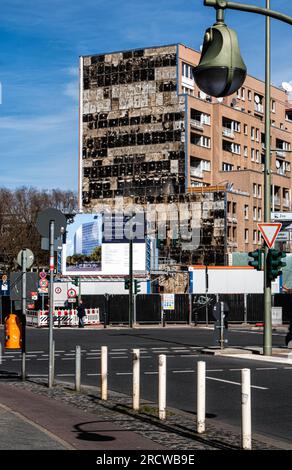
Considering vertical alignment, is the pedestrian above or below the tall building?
below

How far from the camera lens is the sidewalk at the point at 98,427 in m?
10.1

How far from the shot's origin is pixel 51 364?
55.2 feet

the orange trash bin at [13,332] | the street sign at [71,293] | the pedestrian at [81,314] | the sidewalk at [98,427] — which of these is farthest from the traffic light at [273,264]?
the street sign at [71,293]

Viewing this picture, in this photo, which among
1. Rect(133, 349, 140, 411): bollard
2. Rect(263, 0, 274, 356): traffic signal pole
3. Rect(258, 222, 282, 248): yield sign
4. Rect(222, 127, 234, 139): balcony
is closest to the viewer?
Rect(133, 349, 140, 411): bollard

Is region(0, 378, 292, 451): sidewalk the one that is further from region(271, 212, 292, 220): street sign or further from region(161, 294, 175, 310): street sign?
region(161, 294, 175, 310): street sign

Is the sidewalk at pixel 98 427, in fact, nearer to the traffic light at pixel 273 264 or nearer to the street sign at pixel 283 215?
the traffic light at pixel 273 264

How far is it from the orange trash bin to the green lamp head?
10.5 meters

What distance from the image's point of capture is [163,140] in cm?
8638

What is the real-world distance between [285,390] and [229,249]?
209 feet

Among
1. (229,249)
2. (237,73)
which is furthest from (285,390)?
(229,249)

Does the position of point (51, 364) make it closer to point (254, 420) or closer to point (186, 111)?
point (254, 420)

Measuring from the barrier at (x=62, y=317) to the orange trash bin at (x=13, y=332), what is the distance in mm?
35655

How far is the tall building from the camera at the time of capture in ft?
278

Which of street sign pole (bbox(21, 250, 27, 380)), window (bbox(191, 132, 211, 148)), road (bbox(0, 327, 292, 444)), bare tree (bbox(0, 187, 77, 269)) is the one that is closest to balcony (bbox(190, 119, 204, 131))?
window (bbox(191, 132, 211, 148))
